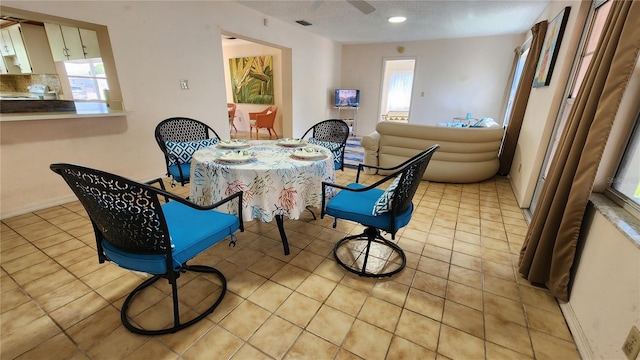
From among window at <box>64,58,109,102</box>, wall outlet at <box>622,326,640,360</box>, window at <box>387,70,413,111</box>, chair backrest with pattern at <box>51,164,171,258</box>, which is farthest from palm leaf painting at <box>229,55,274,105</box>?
wall outlet at <box>622,326,640,360</box>

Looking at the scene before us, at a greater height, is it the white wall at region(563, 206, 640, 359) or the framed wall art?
the framed wall art

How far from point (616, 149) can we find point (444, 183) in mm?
2222

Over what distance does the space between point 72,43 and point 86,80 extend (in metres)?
1.19

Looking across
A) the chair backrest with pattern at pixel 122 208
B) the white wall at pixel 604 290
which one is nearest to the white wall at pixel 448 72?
the white wall at pixel 604 290

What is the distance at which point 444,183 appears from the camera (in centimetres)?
352

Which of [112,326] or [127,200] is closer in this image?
[127,200]

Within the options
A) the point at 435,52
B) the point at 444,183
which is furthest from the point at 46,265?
the point at 435,52

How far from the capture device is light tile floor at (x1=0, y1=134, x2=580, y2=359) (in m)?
1.21

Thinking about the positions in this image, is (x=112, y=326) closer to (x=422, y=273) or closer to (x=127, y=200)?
(x=127, y=200)

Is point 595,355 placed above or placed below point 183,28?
below

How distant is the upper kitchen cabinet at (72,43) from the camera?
305 cm

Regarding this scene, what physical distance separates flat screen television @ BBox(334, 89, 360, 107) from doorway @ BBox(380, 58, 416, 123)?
7.75 ft

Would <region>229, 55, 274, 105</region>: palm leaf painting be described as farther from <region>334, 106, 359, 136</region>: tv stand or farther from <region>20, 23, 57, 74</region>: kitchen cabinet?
<region>20, 23, 57, 74</region>: kitchen cabinet

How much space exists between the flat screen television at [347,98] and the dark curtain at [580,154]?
539 cm
